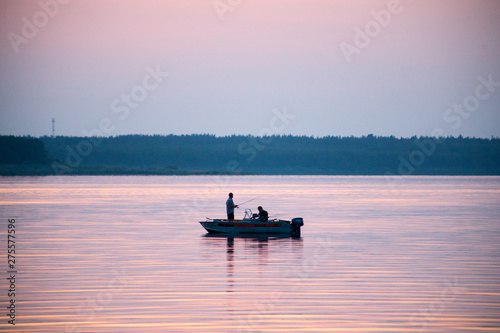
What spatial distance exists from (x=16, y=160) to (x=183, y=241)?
157 metres

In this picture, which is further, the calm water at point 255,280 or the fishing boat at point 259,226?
the fishing boat at point 259,226

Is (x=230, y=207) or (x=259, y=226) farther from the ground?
(x=230, y=207)

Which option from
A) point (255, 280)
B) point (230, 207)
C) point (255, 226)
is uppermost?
point (230, 207)

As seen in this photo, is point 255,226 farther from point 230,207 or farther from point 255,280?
point 255,280

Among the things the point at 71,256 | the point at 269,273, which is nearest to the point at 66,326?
the point at 269,273

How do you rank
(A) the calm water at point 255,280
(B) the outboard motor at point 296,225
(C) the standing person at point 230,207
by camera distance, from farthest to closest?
1. (C) the standing person at point 230,207
2. (B) the outboard motor at point 296,225
3. (A) the calm water at point 255,280

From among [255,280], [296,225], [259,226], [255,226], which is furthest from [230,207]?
[255,280]

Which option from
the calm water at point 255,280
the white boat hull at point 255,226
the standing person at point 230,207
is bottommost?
the calm water at point 255,280

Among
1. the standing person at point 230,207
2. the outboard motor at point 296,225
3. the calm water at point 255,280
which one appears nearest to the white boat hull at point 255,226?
the outboard motor at point 296,225

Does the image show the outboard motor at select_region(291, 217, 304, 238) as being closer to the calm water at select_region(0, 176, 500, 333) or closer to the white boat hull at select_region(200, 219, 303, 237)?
the white boat hull at select_region(200, 219, 303, 237)

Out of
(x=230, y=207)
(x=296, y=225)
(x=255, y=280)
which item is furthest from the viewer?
(x=230, y=207)

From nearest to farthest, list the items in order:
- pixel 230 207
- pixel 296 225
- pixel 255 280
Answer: pixel 255 280
pixel 296 225
pixel 230 207

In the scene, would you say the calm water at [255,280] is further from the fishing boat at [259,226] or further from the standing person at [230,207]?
the standing person at [230,207]

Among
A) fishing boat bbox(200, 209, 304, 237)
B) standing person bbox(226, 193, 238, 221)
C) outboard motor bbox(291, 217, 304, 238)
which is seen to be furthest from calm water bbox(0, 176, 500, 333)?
standing person bbox(226, 193, 238, 221)
